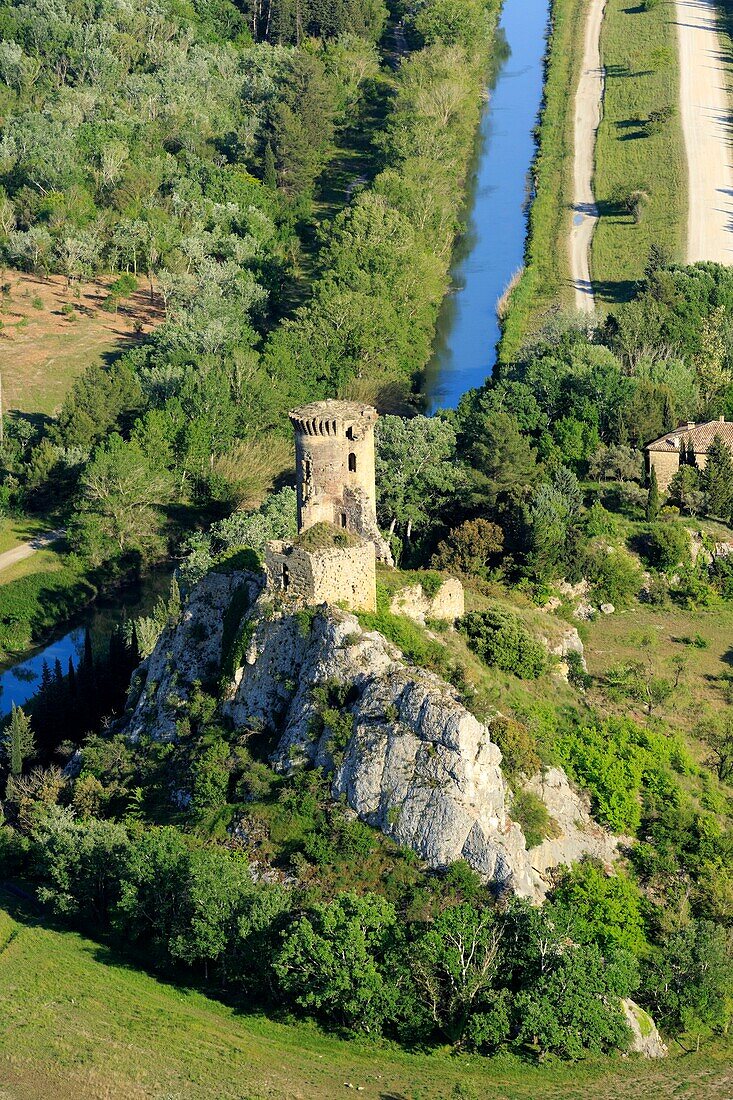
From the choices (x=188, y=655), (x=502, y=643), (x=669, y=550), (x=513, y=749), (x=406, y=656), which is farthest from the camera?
(x=669, y=550)

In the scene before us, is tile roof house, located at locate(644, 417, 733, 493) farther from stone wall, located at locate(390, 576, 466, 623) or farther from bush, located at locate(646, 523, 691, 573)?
stone wall, located at locate(390, 576, 466, 623)

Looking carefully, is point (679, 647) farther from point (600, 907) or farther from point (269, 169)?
point (269, 169)

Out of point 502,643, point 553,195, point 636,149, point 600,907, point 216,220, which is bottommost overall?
point 600,907

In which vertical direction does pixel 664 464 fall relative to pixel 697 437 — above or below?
below

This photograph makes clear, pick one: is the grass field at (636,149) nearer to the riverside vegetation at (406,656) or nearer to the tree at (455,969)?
the riverside vegetation at (406,656)

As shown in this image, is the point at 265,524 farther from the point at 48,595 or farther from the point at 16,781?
the point at 16,781

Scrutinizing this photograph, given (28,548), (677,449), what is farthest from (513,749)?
(28,548)

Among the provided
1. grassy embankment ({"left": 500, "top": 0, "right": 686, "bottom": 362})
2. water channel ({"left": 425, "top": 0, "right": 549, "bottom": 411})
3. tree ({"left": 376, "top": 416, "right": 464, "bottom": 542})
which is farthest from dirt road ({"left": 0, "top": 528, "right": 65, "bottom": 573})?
grassy embankment ({"left": 500, "top": 0, "right": 686, "bottom": 362})
